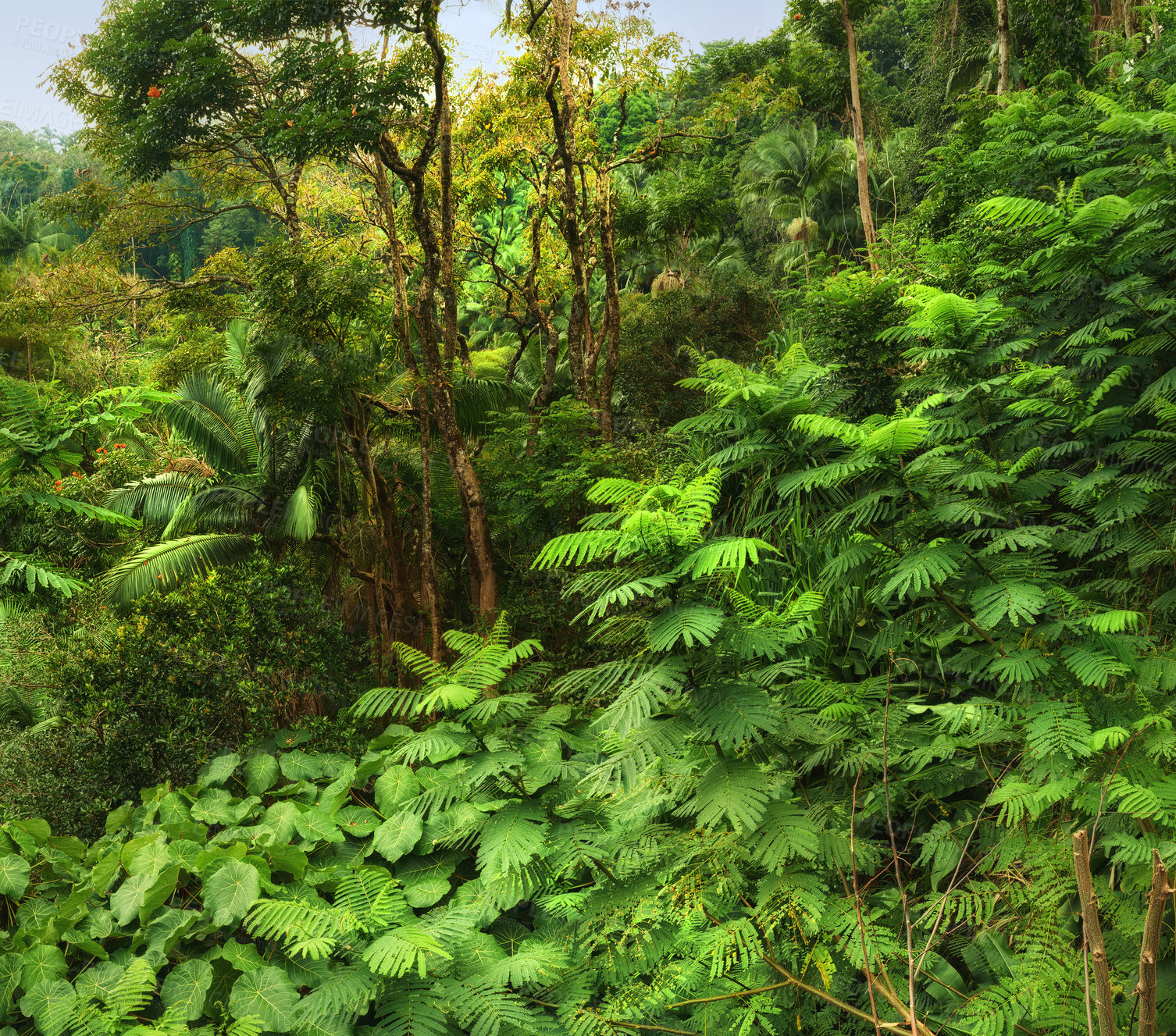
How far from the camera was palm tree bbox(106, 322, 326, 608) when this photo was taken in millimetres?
7957

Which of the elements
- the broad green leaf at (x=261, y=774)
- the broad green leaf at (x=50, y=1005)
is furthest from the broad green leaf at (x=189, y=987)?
the broad green leaf at (x=261, y=774)

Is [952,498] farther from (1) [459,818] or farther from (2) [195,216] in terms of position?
(2) [195,216]

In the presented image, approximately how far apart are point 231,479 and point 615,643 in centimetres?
755

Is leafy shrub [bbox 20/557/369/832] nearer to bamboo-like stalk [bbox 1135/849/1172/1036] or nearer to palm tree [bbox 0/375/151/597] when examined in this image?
palm tree [bbox 0/375/151/597]

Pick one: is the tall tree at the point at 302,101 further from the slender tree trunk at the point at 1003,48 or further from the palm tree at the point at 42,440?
the slender tree trunk at the point at 1003,48

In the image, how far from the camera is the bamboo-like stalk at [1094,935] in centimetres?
80

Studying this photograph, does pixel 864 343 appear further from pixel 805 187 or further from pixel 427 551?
pixel 805 187

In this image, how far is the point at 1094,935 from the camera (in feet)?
2.73

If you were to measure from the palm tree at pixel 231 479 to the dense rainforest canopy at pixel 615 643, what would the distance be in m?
0.05

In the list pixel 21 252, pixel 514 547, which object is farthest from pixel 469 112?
pixel 21 252

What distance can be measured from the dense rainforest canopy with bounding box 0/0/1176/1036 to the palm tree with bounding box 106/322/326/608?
1.8 inches

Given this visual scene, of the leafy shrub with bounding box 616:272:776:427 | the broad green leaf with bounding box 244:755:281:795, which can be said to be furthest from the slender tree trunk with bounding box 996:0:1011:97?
the broad green leaf with bounding box 244:755:281:795

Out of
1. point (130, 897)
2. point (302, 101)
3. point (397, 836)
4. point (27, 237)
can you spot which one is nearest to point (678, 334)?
point (302, 101)

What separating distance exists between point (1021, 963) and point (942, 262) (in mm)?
4512
